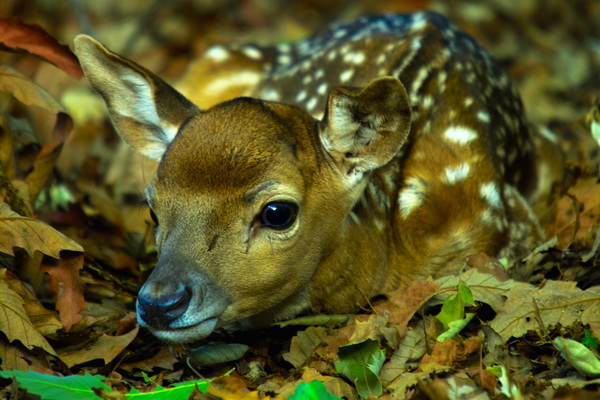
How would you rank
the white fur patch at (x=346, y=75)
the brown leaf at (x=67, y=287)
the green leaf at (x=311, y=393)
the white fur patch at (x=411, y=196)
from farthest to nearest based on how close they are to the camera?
the white fur patch at (x=346, y=75) < the white fur patch at (x=411, y=196) < the brown leaf at (x=67, y=287) < the green leaf at (x=311, y=393)

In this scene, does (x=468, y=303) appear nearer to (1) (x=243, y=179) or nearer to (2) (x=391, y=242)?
(2) (x=391, y=242)

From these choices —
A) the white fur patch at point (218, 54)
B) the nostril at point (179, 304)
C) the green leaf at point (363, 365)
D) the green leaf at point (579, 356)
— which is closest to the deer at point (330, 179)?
the nostril at point (179, 304)

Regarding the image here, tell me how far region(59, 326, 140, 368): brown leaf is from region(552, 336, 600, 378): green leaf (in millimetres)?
1755

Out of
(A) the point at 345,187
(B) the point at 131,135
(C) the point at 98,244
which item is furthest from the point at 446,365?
(C) the point at 98,244

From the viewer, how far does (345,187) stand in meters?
3.94

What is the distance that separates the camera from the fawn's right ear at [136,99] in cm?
403

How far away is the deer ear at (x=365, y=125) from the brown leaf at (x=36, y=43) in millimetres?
1367

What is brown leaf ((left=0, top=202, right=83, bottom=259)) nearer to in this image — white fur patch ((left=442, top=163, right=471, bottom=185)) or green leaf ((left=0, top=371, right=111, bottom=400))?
green leaf ((left=0, top=371, right=111, bottom=400))

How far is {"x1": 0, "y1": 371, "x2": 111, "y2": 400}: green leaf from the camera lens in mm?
3062

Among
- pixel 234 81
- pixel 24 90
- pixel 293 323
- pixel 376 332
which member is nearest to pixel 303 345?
pixel 293 323

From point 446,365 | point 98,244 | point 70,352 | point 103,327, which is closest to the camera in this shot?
point 446,365

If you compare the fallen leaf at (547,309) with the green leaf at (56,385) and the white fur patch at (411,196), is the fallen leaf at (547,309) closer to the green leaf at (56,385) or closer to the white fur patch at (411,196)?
the white fur patch at (411,196)

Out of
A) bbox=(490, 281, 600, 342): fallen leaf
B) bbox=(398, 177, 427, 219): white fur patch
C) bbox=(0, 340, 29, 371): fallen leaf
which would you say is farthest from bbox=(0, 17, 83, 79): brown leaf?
bbox=(490, 281, 600, 342): fallen leaf

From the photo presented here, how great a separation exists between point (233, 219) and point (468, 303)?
1.05m
